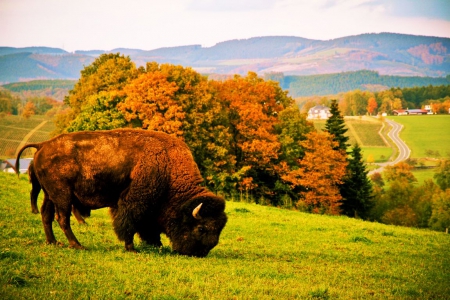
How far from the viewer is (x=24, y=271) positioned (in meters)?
9.88

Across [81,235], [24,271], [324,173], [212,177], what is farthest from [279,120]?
[24,271]

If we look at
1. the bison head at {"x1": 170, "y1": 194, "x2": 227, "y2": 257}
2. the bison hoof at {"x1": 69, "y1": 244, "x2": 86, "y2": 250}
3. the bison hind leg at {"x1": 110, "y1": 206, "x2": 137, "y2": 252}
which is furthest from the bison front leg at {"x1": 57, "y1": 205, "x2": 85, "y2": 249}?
the bison head at {"x1": 170, "y1": 194, "x2": 227, "y2": 257}

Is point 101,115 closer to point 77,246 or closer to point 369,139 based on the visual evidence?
point 77,246

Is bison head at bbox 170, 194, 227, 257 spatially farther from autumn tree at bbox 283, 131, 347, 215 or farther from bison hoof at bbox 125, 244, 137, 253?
autumn tree at bbox 283, 131, 347, 215

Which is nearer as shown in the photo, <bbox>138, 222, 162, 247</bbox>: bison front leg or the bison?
the bison

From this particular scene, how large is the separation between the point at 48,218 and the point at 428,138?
182 m

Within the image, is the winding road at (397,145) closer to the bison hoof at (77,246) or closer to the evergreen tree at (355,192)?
the evergreen tree at (355,192)

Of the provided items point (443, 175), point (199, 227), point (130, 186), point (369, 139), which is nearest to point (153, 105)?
point (130, 186)

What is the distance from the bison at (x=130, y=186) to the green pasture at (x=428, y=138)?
503 feet

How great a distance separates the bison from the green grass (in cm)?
69

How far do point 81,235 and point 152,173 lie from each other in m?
3.15

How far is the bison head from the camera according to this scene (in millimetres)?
13828

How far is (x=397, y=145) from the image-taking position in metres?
167

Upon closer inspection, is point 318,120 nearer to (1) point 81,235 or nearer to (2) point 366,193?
(2) point 366,193
